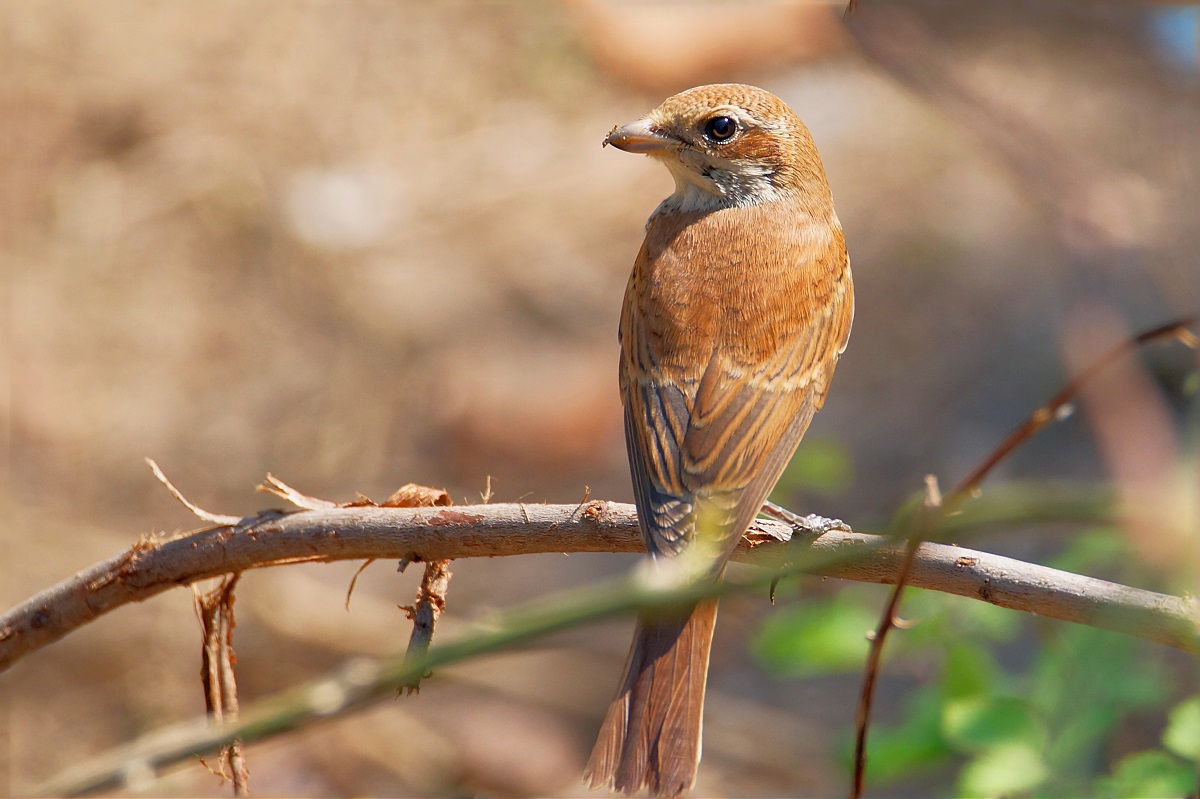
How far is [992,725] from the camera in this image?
8.38 ft

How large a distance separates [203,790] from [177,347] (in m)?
3.18

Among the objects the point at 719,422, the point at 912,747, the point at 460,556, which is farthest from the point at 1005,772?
the point at 460,556

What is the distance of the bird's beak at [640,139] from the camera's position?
11.0ft

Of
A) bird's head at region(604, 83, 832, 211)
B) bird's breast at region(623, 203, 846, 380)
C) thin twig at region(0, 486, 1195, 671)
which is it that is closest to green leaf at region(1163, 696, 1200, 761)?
thin twig at region(0, 486, 1195, 671)

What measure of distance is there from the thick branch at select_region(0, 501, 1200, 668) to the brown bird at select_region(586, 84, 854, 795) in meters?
0.24

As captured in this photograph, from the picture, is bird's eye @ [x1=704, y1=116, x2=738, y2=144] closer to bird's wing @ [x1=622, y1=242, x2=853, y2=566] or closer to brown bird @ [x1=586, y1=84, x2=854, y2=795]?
brown bird @ [x1=586, y1=84, x2=854, y2=795]

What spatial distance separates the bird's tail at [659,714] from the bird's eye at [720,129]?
1.49m

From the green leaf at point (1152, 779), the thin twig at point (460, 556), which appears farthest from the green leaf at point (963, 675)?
the thin twig at point (460, 556)

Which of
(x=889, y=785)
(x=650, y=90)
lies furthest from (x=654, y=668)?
(x=650, y=90)

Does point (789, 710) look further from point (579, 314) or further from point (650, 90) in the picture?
Result: point (650, 90)

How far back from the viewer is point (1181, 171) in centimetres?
511

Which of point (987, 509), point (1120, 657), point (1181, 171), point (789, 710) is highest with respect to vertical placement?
point (1181, 171)

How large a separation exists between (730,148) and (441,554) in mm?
1788

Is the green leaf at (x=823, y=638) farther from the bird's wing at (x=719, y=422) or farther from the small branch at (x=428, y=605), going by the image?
the small branch at (x=428, y=605)
